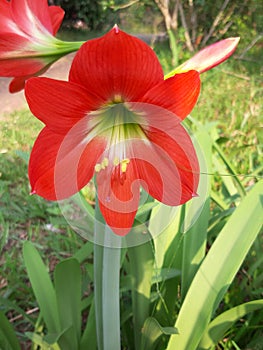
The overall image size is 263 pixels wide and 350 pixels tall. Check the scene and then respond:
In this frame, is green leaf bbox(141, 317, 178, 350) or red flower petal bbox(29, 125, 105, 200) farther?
green leaf bbox(141, 317, 178, 350)

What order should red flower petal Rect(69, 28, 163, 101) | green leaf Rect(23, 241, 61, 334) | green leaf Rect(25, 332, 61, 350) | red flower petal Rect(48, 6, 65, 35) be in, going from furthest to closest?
green leaf Rect(23, 241, 61, 334)
green leaf Rect(25, 332, 61, 350)
red flower petal Rect(48, 6, 65, 35)
red flower petal Rect(69, 28, 163, 101)

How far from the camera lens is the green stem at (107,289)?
0.60 m

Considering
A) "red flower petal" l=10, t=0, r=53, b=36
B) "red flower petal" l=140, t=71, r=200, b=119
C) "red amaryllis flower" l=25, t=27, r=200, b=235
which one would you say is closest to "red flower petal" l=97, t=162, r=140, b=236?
"red amaryllis flower" l=25, t=27, r=200, b=235

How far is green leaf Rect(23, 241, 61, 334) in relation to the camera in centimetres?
84

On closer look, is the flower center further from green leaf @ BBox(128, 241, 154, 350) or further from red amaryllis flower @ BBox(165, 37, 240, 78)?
green leaf @ BBox(128, 241, 154, 350)

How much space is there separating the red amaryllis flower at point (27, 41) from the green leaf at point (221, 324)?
0.52 meters

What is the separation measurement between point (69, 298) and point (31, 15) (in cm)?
51

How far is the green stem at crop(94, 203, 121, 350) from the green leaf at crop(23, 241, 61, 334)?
15cm

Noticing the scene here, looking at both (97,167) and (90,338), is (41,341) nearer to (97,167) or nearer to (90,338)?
(90,338)

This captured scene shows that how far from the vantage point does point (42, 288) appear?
0.86 meters

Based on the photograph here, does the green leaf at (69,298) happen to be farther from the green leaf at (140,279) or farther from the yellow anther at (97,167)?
the yellow anther at (97,167)

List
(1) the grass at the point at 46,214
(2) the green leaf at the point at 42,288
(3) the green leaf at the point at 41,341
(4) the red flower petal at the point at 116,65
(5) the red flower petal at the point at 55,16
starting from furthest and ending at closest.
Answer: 1. (1) the grass at the point at 46,214
2. (2) the green leaf at the point at 42,288
3. (3) the green leaf at the point at 41,341
4. (5) the red flower petal at the point at 55,16
5. (4) the red flower petal at the point at 116,65

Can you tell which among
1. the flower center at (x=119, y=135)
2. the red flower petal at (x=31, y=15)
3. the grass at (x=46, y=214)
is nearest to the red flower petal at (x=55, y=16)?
the red flower petal at (x=31, y=15)

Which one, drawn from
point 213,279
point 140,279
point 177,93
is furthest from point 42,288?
point 177,93
